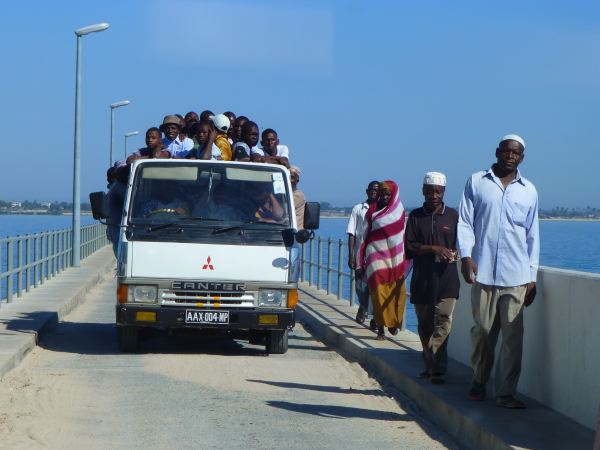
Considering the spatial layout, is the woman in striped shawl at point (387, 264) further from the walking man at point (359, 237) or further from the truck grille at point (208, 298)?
the walking man at point (359, 237)

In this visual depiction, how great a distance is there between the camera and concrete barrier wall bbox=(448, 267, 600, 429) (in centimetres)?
820

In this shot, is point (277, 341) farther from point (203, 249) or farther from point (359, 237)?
point (359, 237)

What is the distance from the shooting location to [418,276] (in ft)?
33.9

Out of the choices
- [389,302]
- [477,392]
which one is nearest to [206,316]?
[389,302]

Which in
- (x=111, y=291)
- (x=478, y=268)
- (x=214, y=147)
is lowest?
(x=111, y=291)

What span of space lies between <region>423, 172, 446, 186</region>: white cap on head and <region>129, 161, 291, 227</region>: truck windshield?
130 inches

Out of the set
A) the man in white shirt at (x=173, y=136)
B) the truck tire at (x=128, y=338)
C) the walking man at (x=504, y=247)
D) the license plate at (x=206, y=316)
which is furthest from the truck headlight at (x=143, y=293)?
the walking man at (x=504, y=247)

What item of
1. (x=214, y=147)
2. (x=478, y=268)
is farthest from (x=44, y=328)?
(x=478, y=268)

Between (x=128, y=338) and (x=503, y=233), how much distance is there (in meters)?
5.78

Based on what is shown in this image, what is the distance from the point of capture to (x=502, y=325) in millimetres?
8906

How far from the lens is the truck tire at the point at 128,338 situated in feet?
43.9

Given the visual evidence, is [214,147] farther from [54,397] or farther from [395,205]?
[54,397]

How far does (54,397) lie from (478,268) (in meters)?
3.66

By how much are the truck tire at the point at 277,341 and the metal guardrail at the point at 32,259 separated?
5788 mm
